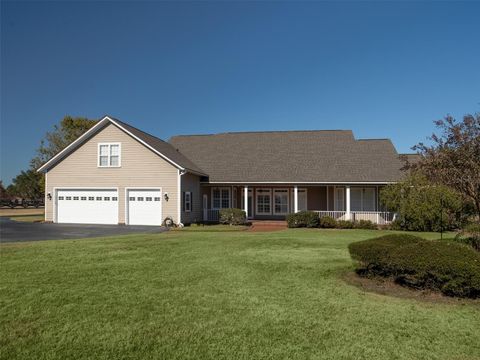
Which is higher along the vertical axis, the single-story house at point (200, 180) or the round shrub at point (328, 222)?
the single-story house at point (200, 180)

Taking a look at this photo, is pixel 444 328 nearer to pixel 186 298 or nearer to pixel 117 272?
pixel 186 298

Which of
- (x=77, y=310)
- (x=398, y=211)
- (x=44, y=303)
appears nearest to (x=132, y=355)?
(x=77, y=310)

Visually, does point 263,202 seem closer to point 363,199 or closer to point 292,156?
point 292,156

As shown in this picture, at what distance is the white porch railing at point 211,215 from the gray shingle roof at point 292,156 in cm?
242

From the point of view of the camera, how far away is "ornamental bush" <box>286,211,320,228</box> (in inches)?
933

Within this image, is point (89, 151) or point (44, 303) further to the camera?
point (89, 151)

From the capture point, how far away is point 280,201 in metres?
28.9

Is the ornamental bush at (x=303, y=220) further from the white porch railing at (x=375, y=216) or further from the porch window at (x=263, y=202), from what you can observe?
the porch window at (x=263, y=202)

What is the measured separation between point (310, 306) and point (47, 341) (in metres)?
4.15

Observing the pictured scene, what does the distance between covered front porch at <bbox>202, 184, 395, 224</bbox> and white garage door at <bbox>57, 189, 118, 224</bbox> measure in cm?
674

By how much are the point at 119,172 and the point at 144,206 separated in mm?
2811

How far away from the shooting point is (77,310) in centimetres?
628

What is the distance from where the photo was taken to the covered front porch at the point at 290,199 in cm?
2619

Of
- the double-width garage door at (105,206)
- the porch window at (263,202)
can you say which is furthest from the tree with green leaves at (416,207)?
the double-width garage door at (105,206)
